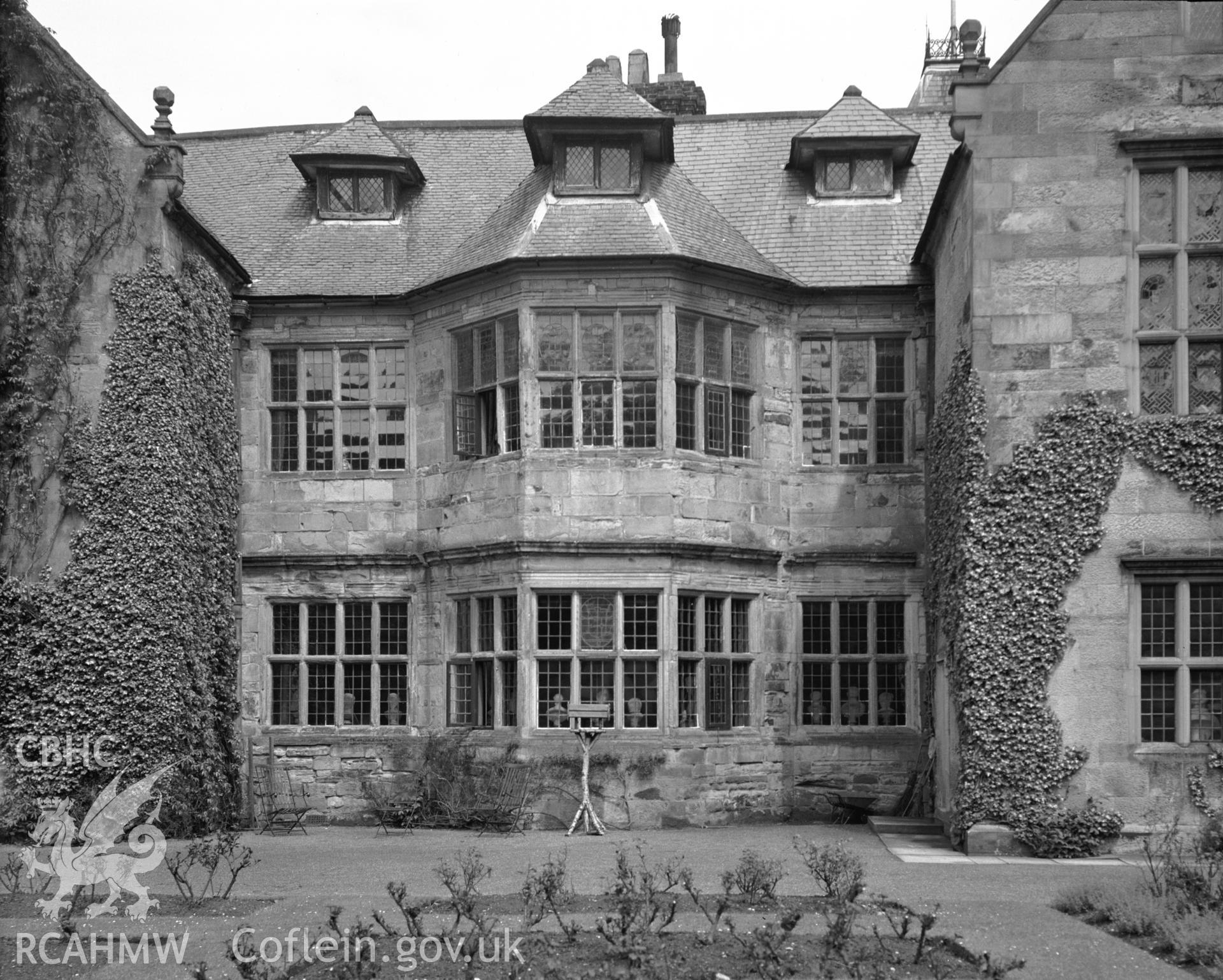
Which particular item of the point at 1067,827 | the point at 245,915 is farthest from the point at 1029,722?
the point at 245,915

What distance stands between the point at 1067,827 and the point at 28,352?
12.6 m

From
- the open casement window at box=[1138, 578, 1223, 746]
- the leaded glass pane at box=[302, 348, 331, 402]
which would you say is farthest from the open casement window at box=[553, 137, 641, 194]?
the open casement window at box=[1138, 578, 1223, 746]

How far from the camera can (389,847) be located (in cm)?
1647

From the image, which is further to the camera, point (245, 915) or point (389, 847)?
point (389, 847)

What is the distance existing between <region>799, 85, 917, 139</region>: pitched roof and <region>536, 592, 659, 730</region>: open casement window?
23.8 feet

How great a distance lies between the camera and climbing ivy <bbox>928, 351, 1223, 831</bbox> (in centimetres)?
1542

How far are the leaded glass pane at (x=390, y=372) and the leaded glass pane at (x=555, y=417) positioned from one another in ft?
8.27

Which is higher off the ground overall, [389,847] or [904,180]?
[904,180]

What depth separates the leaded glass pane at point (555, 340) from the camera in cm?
1889

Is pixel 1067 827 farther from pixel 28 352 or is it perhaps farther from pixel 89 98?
pixel 89 98

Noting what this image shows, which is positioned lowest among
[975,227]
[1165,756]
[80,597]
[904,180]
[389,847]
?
[389,847]

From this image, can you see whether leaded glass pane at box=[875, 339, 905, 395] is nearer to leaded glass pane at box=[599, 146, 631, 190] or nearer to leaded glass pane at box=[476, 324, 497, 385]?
leaded glass pane at box=[599, 146, 631, 190]

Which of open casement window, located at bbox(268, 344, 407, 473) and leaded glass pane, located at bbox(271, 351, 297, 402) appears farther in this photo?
leaded glass pane, located at bbox(271, 351, 297, 402)

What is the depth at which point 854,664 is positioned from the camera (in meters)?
19.9
